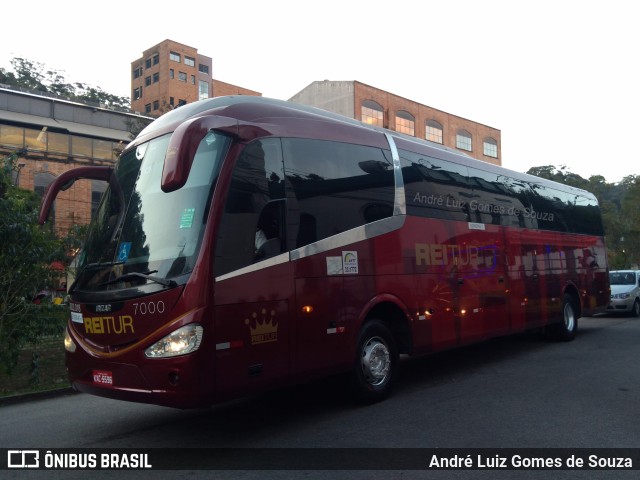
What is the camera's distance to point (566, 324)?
1270 centimetres

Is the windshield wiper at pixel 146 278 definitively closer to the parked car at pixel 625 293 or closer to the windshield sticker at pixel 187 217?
the windshield sticker at pixel 187 217

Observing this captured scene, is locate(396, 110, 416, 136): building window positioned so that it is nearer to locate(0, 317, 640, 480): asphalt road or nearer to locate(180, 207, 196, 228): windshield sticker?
locate(0, 317, 640, 480): asphalt road

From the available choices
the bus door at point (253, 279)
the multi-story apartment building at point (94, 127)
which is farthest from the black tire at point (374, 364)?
the multi-story apartment building at point (94, 127)

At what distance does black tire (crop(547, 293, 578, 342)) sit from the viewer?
12609mm

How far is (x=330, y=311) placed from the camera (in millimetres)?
6324

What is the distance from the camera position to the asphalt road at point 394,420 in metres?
5.40

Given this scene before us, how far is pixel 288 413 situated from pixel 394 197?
3219mm

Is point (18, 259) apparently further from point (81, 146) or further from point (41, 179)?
point (81, 146)

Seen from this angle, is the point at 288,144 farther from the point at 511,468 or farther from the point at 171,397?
the point at 511,468

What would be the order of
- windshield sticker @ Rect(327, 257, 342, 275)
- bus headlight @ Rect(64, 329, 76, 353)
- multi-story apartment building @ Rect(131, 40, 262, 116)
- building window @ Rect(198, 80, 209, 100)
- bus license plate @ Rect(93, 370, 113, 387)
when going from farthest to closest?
building window @ Rect(198, 80, 209, 100), multi-story apartment building @ Rect(131, 40, 262, 116), windshield sticker @ Rect(327, 257, 342, 275), bus headlight @ Rect(64, 329, 76, 353), bus license plate @ Rect(93, 370, 113, 387)

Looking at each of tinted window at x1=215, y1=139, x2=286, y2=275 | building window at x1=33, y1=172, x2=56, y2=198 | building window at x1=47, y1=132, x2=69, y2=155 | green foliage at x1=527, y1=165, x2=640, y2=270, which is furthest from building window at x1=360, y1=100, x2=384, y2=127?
tinted window at x1=215, y1=139, x2=286, y2=275

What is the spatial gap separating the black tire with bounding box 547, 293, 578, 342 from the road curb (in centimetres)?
1015

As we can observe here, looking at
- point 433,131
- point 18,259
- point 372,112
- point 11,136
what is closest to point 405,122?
point 433,131

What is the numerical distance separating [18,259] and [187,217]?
567 cm
